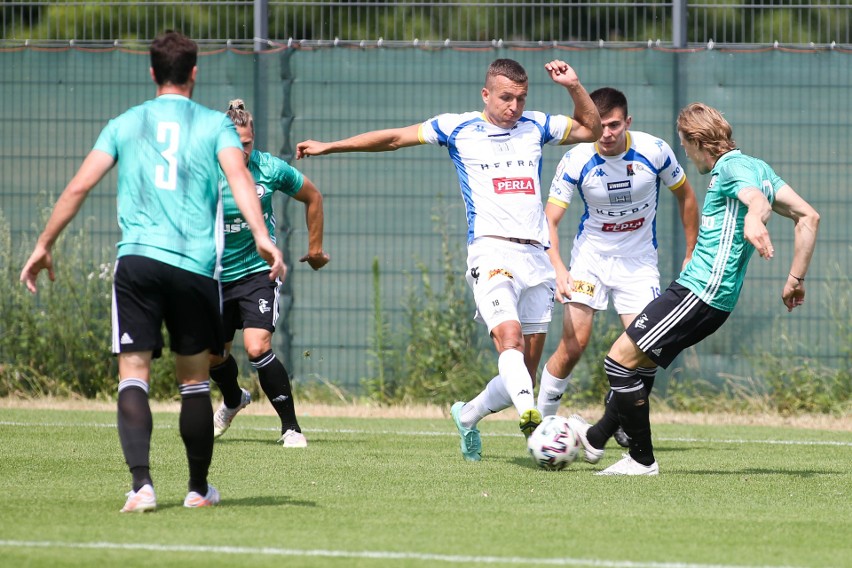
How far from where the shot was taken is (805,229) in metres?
6.59

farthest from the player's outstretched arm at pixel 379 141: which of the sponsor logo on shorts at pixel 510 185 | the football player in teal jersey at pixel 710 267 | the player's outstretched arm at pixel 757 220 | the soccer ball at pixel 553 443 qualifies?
the player's outstretched arm at pixel 757 220

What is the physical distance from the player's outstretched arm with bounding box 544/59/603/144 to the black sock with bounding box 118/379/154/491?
3.17m

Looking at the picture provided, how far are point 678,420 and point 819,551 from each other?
6.25 meters

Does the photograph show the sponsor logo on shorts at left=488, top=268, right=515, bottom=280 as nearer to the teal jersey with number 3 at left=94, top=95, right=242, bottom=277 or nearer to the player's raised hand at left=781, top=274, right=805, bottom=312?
the player's raised hand at left=781, top=274, right=805, bottom=312

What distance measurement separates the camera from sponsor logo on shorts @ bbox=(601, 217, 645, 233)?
8.96 m

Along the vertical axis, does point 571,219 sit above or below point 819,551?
above

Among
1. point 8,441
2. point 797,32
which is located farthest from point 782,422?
point 8,441

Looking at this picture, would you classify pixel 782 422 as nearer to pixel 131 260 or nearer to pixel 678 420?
pixel 678 420

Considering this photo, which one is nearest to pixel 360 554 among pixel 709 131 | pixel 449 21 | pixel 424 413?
pixel 709 131

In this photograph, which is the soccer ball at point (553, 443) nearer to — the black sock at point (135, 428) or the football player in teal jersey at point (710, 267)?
the football player in teal jersey at point (710, 267)

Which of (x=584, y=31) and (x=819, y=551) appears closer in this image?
(x=819, y=551)

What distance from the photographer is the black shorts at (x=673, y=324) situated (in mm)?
6824

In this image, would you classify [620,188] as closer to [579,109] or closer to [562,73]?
[579,109]

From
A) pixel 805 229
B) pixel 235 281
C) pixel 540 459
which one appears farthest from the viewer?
pixel 235 281
